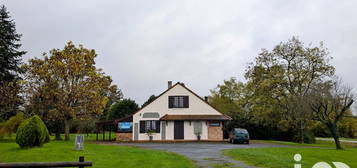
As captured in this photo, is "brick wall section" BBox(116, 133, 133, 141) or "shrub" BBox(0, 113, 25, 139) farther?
"brick wall section" BBox(116, 133, 133, 141)

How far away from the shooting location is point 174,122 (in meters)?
33.6

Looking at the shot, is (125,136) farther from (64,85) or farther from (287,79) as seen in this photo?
(287,79)

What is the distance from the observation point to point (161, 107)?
34.5m

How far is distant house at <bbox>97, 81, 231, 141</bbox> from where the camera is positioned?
1309 inches

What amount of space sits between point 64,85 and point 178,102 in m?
12.0

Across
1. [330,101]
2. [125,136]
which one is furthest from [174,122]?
[330,101]

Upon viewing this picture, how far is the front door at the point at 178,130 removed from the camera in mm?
33438

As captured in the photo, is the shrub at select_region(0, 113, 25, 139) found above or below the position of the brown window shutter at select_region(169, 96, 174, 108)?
below

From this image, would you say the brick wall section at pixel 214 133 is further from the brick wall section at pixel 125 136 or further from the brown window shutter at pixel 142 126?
the brick wall section at pixel 125 136

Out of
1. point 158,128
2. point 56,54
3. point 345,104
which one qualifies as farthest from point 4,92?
point 345,104

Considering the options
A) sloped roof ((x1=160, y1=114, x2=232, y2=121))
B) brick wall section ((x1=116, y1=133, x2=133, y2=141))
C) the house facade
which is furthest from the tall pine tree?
sloped roof ((x1=160, y1=114, x2=232, y2=121))

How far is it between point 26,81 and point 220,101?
28753 millimetres

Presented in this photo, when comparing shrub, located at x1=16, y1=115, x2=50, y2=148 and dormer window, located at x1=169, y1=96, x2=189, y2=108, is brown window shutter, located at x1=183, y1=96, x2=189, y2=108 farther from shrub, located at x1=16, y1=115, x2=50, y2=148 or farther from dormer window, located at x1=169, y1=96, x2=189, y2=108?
shrub, located at x1=16, y1=115, x2=50, y2=148

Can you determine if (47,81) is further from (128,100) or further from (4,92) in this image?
(128,100)
